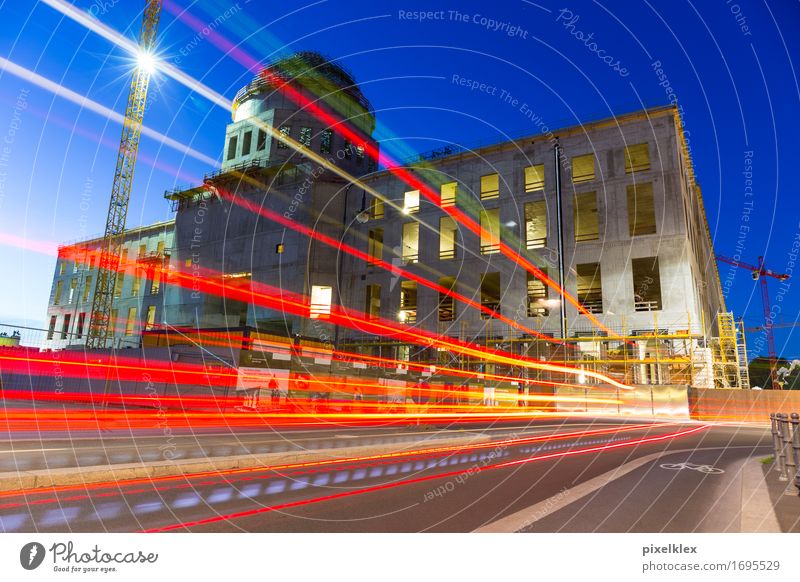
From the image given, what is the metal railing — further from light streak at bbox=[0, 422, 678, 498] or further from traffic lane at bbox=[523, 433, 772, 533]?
light streak at bbox=[0, 422, 678, 498]

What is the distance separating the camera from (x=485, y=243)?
3469cm

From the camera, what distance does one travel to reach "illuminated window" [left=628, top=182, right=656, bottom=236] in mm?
30719

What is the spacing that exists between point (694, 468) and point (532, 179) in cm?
2782

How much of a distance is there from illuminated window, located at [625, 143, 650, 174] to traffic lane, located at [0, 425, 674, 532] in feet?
91.2

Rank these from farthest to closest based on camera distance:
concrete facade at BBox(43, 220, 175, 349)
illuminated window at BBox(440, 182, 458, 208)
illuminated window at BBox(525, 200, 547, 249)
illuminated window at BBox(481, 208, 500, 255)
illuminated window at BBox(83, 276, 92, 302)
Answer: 1. illuminated window at BBox(83, 276, 92, 302)
2. concrete facade at BBox(43, 220, 175, 349)
3. illuminated window at BBox(440, 182, 458, 208)
4. illuminated window at BBox(481, 208, 500, 255)
5. illuminated window at BBox(525, 200, 547, 249)

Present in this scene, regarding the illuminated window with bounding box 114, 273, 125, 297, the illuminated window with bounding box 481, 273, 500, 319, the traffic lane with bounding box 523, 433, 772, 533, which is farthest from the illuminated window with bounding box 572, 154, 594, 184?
the illuminated window with bounding box 114, 273, 125, 297

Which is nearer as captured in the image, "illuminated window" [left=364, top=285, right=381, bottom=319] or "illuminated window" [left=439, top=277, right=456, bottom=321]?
"illuminated window" [left=439, top=277, right=456, bottom=321]

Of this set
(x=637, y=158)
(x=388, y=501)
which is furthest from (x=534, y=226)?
(x=388, y=501)

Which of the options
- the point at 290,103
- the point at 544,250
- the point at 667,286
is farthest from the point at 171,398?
the point at 290,103

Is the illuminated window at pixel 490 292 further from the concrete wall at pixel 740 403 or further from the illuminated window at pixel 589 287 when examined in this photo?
the concrete wall at pixel 740 403

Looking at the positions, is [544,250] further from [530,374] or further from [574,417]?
[574,417]

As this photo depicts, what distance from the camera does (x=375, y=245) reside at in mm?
40156

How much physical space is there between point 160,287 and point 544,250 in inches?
1529

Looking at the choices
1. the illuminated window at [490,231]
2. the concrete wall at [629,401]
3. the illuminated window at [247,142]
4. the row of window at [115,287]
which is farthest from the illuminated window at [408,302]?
the row of window at [115,287]
